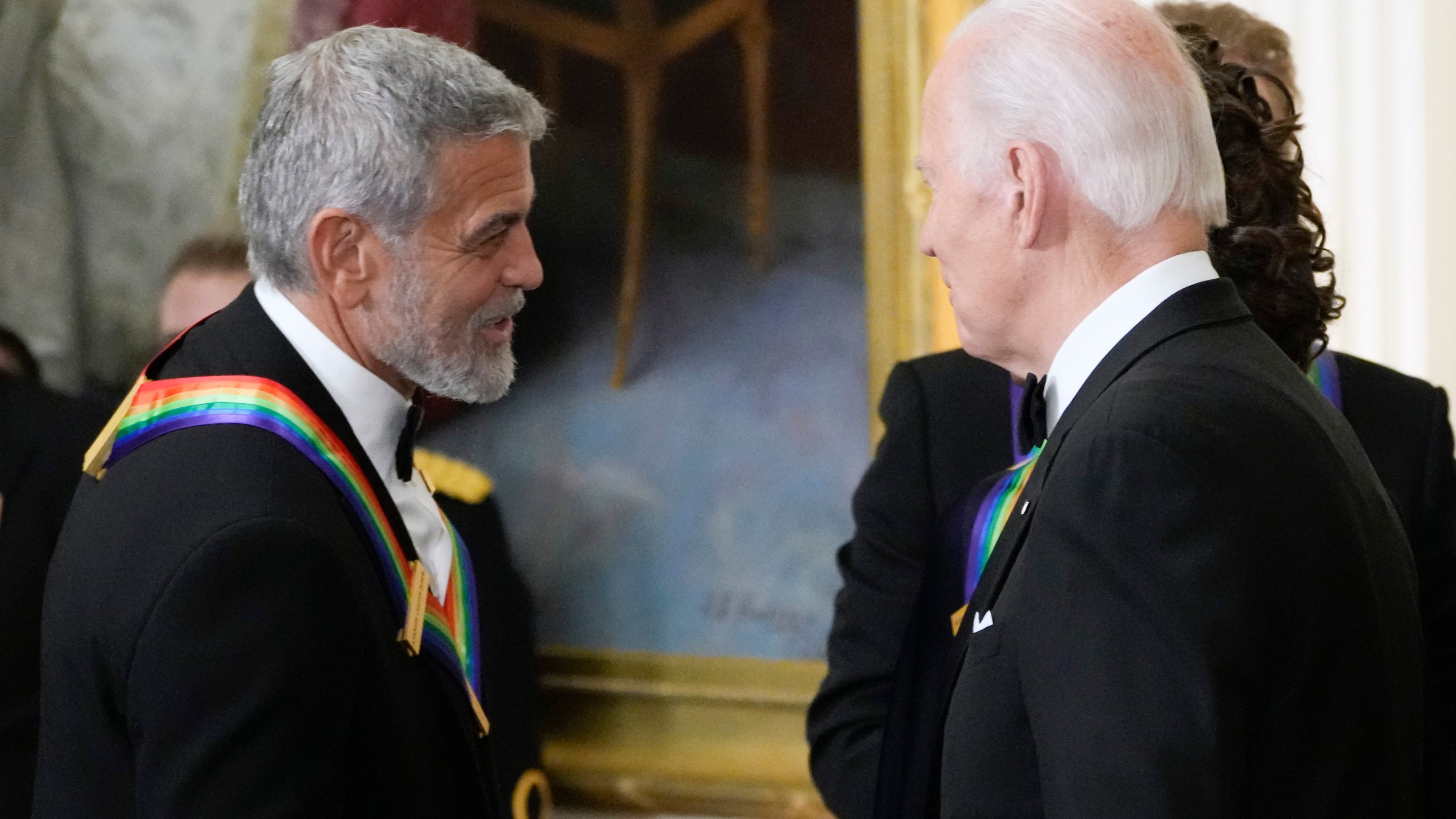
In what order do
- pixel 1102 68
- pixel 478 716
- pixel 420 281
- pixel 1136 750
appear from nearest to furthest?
pixel 1136 750, pixel 1102 68, pixel 478 716, pixel 420 281

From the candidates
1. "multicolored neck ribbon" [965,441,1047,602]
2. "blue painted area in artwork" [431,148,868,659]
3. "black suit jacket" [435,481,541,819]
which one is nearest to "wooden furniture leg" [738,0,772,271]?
"blue painted area in artwork" [431,148,868,659]

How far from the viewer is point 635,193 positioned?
9.05 feet

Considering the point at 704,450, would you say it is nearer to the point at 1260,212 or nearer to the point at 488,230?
the point at 488,230

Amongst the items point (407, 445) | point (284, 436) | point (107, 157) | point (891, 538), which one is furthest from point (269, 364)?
point (107, 157)

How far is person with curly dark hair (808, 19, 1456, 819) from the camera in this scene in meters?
1.41

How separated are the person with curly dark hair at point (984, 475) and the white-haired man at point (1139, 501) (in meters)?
0.22

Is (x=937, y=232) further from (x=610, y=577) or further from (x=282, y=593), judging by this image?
(x=610, y=577)

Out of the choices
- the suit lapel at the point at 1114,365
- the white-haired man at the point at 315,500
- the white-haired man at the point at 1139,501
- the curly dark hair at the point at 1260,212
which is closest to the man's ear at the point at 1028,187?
the white-haired man at the point at 1139,501

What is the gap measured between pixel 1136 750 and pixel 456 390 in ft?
3.34

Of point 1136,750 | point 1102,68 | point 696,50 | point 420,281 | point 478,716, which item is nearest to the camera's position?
point 1136,750

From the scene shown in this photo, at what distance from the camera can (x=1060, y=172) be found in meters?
1.21

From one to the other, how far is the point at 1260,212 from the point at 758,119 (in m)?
1.38

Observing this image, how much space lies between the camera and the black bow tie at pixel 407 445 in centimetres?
162

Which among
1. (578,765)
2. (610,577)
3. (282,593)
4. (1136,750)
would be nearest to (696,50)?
(610,577)
